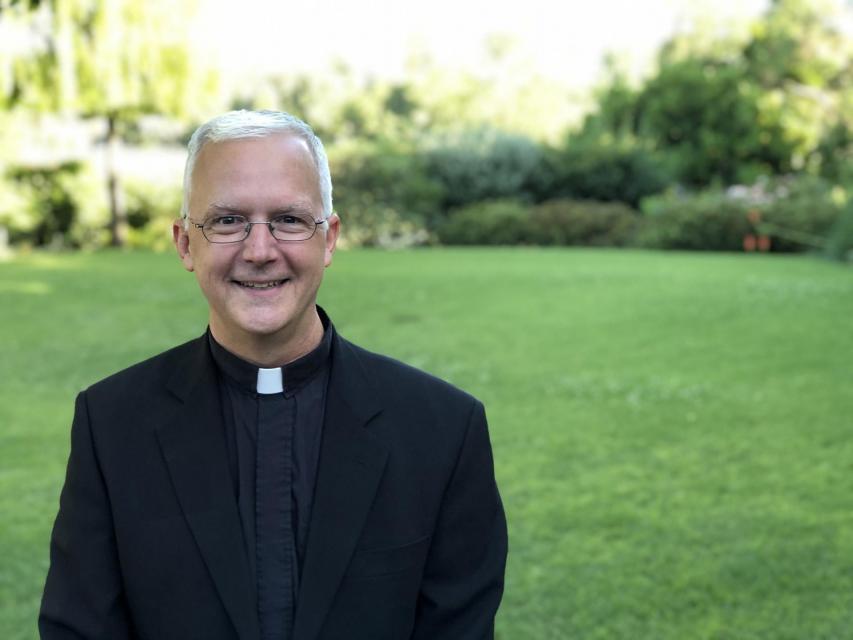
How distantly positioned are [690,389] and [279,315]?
6917 mm

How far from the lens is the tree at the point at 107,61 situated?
19875 millimetres

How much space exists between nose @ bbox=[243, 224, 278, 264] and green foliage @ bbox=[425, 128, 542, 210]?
26.3m

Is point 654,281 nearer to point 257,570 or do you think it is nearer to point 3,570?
point 3,570

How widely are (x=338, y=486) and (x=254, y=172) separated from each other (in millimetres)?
648

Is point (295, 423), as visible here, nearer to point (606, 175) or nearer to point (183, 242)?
point (183, 242)

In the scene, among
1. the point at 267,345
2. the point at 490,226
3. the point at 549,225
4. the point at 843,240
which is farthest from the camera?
the point at 490,226

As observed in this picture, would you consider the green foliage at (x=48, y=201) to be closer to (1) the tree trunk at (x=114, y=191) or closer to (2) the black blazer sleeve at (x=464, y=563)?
(1) the tree trunk at (x=114, y=191)

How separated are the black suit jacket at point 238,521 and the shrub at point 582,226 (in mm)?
22997

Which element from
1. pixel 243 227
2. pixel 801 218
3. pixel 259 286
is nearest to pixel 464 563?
pixel 259 286

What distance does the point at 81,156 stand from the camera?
23.8 metres

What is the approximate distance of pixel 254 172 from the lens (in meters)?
2.14

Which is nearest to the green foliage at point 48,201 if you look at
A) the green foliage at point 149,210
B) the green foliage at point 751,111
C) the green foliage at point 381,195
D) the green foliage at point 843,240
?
the green foliage at point 149,210

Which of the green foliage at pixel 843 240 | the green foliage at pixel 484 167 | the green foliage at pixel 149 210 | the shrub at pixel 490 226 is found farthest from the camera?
the green foliage at pixel 484 167

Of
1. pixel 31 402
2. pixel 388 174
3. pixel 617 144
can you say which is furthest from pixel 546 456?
pixel 617 144
